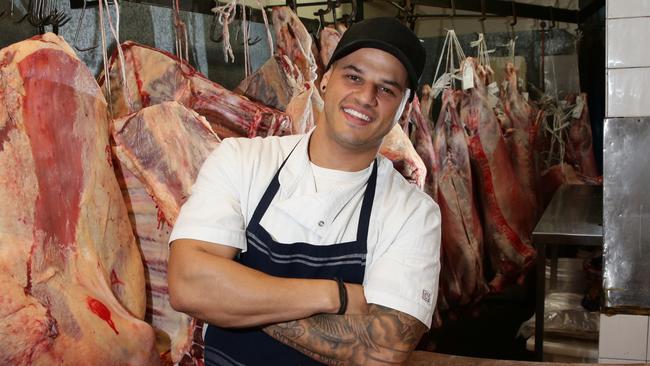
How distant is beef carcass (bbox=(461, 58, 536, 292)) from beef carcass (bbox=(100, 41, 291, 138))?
2.40 meters

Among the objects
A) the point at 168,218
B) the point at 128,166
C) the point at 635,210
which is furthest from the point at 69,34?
the point at 635,210

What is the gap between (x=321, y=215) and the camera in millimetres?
1914

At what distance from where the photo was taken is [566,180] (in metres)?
5.40

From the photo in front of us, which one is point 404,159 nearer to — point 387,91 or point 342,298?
point 387,91

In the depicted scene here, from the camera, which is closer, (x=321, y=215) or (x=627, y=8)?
(x=321, y=215)

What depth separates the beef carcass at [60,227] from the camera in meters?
1.67

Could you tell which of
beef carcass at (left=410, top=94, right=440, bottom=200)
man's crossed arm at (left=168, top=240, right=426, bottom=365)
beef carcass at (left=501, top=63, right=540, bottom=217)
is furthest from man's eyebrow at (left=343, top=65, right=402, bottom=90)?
beef carcass at (left=501, top=63, right=540, bottom=217)

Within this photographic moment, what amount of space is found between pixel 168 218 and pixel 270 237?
1.33 feet

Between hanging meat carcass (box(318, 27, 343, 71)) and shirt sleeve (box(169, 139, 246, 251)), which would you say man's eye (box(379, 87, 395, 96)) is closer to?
shirt sleeve (box(169, 139, 246, 251))

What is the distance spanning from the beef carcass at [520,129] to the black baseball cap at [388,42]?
10.9 feet

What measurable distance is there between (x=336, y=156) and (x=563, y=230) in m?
1.60

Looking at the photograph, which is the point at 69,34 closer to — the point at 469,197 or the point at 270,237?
the point at 270,237

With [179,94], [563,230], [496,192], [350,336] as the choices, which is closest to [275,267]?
[350,336]

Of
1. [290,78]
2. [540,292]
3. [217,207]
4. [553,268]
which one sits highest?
[290,78]
